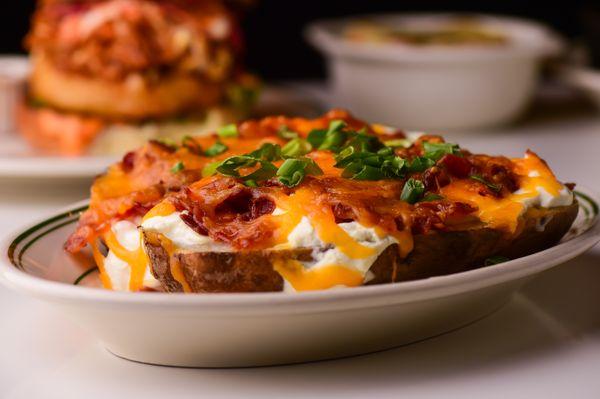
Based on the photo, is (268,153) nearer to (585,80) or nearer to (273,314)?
(273,314)

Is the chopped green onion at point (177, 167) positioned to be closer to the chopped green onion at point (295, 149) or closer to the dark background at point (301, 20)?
the chopped green onion at point (295, 149)

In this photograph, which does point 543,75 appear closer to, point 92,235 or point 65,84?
point 65,84

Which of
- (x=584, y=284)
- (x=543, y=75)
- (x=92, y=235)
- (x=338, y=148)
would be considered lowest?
(x=543, y=75)

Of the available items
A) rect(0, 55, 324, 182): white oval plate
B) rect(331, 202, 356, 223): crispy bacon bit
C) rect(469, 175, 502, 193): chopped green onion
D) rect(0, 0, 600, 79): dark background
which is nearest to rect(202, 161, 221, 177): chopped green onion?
rect(331, 202, 356, 223): crispy bacon bit

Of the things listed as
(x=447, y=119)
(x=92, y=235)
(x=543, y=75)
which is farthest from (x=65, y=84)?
(x=543, y=75)

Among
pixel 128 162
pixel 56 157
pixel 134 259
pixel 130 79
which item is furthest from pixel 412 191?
pixel 130 79
